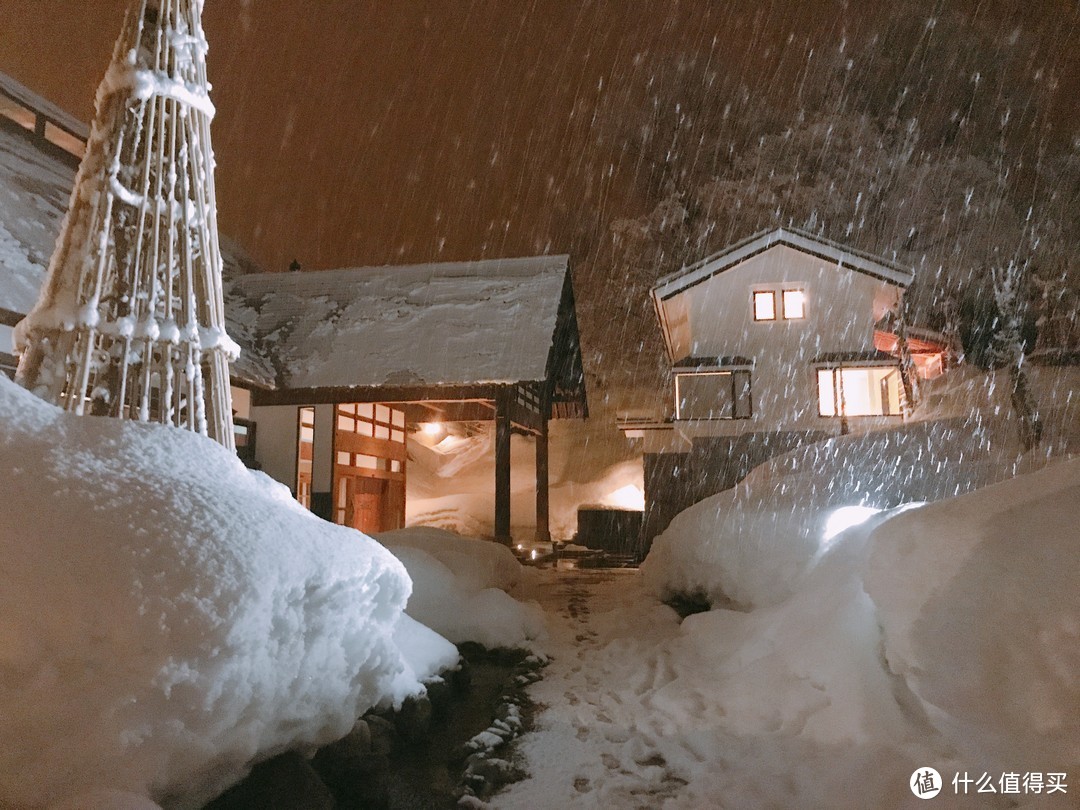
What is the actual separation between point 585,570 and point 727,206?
76.0 ft

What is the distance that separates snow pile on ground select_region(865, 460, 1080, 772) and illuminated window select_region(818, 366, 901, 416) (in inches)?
574

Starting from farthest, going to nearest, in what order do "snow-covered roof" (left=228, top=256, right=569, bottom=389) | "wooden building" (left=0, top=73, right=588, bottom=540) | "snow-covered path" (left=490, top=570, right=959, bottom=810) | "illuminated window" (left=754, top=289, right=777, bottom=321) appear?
1. "illuminated window" (left=754, top=289, right=777, bottom=321)
2. "snow-covered roof" (left=228, top=256, right=569, bottom=389)
3. "wooden building" (left=0, top=73, right=588, bottom=540)
4. "snow-covered path" (left=490, top=570, right=959, bottom=810)

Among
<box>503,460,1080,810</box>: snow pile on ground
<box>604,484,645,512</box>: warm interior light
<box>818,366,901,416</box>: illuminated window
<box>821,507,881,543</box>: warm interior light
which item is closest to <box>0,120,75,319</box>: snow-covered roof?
<box>503,460,1080,810</box>: snow pile on ground

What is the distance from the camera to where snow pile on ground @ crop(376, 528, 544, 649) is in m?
7.19

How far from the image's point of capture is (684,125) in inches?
1298

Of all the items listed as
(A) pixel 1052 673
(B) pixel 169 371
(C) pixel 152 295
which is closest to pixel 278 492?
(B) pixel 169 371

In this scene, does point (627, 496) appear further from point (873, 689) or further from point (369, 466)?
point (873, 689)

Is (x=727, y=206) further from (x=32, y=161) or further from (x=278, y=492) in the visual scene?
(x=278, y=492)

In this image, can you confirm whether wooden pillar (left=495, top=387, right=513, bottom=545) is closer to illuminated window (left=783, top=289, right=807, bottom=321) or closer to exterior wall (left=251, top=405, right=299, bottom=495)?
exterior wall (left=251, top=405, right=299, bottom=495)

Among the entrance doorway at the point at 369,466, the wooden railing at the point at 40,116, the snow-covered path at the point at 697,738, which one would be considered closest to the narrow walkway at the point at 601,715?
the snow-covered path at the point at 697,738

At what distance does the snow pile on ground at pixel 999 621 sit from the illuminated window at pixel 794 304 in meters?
15.2

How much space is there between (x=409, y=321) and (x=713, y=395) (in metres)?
9.00

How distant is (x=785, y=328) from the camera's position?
1845cm

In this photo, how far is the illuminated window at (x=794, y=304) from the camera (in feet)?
60.6
